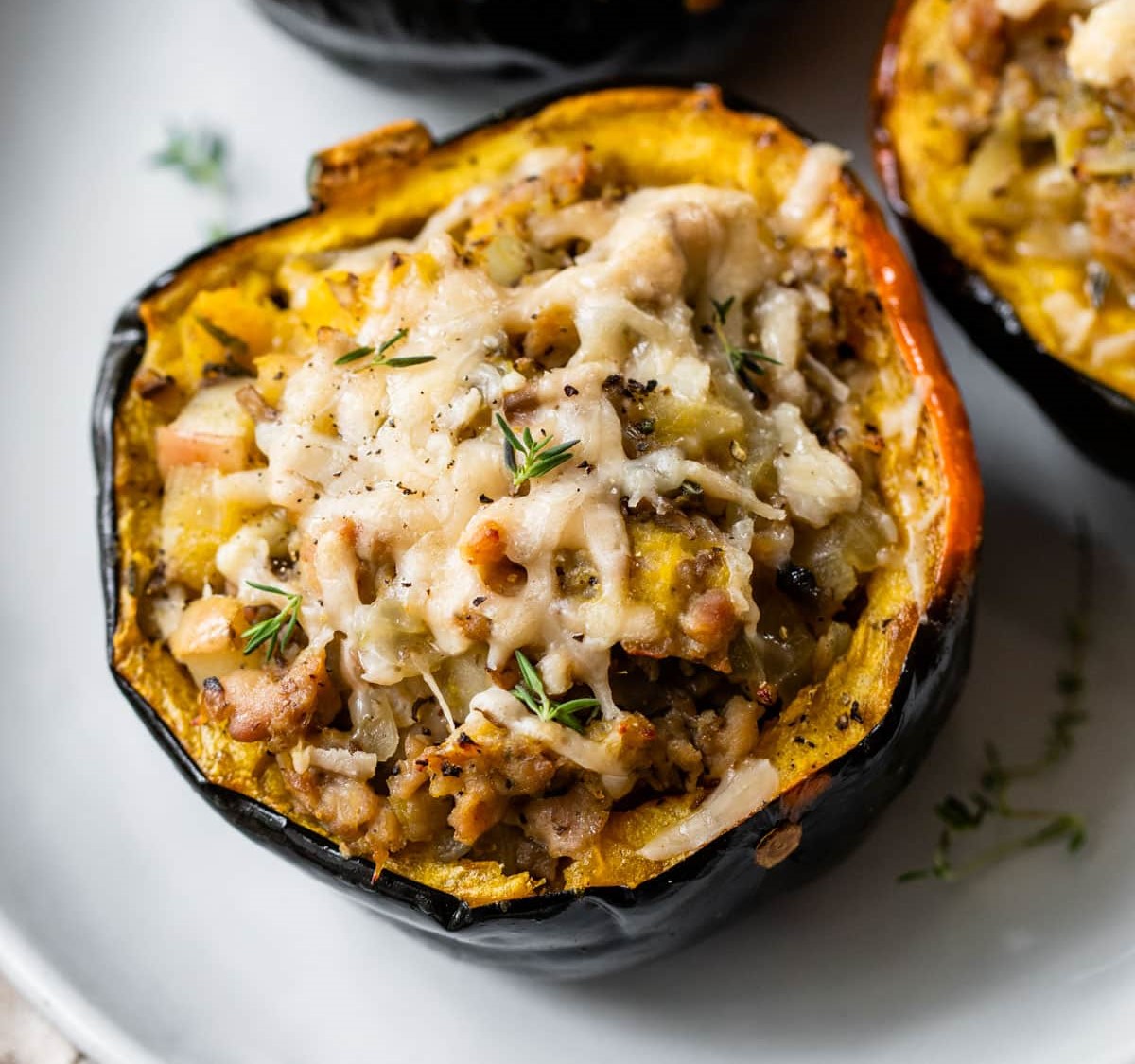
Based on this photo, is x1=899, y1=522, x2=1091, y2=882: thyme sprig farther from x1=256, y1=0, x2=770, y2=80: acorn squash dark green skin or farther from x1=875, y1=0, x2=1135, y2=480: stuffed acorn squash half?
x1=256, y1=0, x2=770, y2=80: acorn squash dark green skin

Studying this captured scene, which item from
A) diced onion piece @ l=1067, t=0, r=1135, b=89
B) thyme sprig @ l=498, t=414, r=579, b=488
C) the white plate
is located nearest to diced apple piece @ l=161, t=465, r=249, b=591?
thyme sprig @ l=498, t=414, r=579, b=488

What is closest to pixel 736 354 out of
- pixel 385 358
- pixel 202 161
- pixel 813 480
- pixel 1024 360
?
pixel 813 480

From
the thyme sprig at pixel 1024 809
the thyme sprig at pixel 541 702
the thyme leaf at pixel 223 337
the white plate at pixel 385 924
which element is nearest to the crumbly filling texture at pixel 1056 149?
the white plate at pixel 385 924

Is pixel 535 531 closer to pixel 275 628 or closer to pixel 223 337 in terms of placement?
pixel 275 628

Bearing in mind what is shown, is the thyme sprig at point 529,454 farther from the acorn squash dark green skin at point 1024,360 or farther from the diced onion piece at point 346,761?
the acorn squash dark green skin at point 1024,360

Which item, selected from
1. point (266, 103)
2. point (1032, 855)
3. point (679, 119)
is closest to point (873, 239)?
point (679, 119)

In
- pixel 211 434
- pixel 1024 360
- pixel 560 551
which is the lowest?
pixel 1024 360

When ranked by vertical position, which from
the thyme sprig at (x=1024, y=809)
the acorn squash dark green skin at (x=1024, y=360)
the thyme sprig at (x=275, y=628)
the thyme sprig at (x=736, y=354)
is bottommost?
the thyme sprig at (x=1024, y=809)
